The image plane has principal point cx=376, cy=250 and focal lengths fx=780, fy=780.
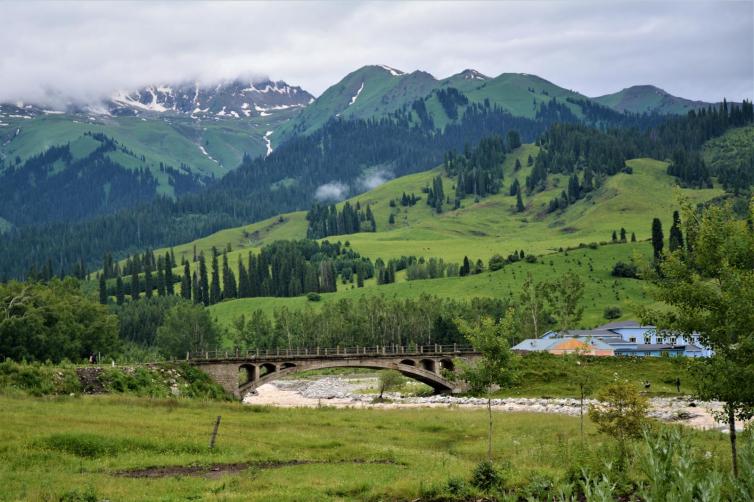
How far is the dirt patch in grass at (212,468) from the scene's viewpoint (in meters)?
41.5

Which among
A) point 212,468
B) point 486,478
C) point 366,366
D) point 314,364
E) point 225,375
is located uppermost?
point 486,478

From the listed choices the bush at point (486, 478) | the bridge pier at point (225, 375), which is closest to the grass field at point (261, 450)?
the bush at point (486, 478)

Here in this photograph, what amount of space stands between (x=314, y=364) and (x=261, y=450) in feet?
223

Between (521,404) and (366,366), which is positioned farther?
(366,366)

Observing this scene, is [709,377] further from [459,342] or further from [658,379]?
[459,342]

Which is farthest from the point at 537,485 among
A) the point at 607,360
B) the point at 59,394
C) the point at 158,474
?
the point at 607,360

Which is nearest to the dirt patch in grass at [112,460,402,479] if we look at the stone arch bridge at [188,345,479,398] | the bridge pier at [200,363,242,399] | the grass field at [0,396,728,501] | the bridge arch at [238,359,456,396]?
the grass field at [0,396,728,501]

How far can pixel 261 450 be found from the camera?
167 feet

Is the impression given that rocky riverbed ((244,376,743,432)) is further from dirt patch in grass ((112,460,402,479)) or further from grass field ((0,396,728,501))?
dirt patch in grass ((112,460,402,479))

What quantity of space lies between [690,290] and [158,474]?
2828 centimetres

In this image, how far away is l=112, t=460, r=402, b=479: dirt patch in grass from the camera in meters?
41.5

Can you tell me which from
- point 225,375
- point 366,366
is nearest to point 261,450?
point 225,375

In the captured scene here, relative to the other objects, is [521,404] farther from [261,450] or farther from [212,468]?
[212,468]

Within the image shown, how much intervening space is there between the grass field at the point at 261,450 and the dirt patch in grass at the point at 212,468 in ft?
0.41
